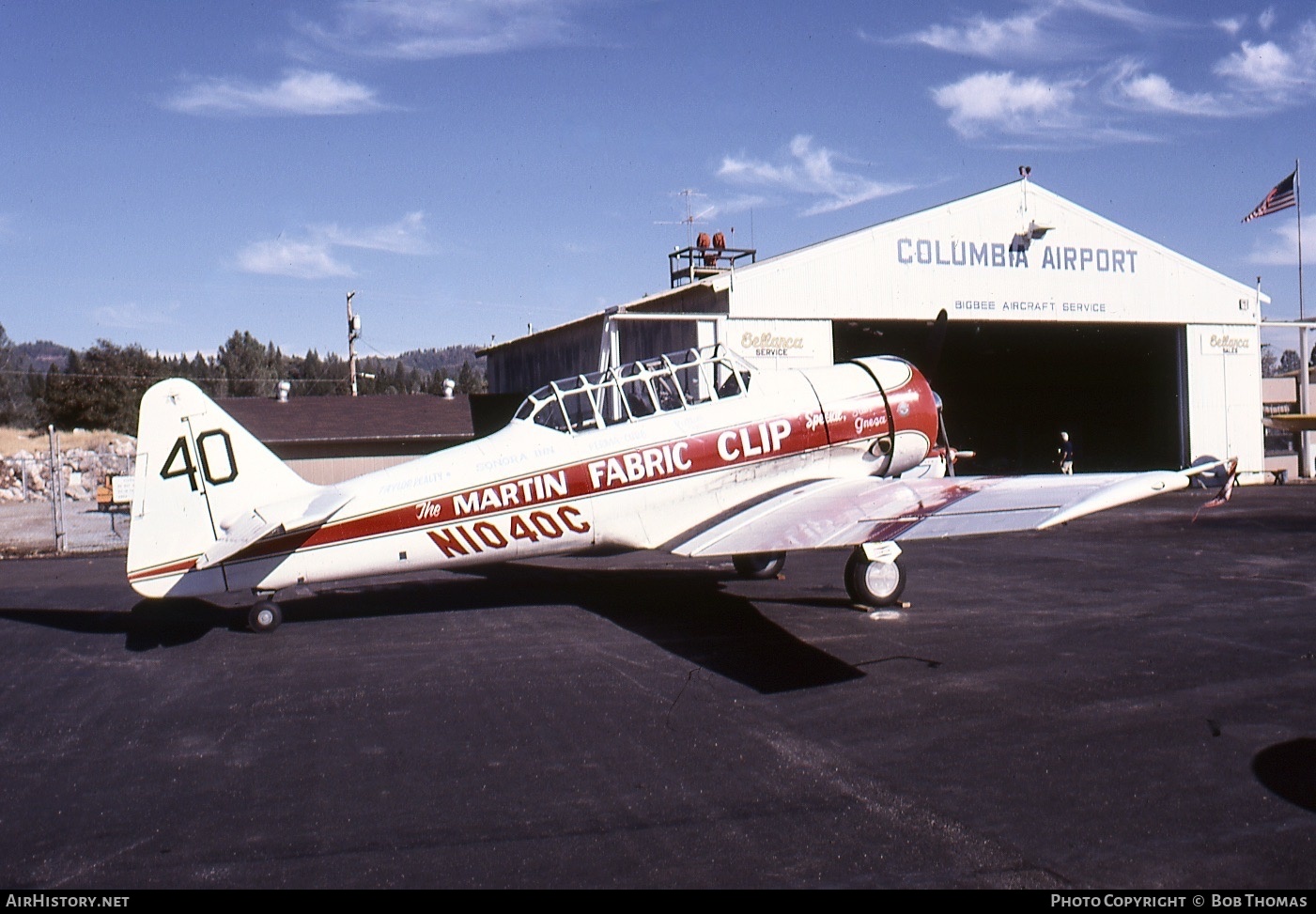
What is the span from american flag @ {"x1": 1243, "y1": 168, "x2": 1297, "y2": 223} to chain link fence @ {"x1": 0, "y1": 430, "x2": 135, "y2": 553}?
31801mm

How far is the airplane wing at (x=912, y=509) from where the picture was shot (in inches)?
302

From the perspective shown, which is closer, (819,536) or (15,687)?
(15,687)

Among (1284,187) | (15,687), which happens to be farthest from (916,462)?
(1284,187)

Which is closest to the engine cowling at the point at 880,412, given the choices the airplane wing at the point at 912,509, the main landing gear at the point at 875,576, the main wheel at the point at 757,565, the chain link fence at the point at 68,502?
the airplane wing at the point at 912,509

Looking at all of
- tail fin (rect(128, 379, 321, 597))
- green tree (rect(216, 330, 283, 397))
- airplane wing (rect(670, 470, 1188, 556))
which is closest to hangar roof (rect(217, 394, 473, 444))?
tail fin (rect(128, 379, 321, 597))

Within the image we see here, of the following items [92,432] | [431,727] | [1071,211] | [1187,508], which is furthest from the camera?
[92,432]

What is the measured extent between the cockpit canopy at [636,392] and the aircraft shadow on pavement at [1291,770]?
6822mm

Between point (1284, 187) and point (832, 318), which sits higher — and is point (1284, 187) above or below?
above

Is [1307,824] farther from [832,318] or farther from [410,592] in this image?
[832,318]

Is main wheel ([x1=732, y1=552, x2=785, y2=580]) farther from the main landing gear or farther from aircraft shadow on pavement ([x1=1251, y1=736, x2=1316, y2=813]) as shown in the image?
aircraft shadow on pavement ([x1=1251, y1=736, x2=1316, y2=813])

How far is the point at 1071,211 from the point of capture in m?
26.8

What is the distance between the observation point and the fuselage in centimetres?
947

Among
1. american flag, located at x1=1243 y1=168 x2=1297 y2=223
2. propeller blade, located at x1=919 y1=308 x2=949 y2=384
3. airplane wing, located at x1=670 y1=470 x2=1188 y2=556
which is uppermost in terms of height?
american flag, located at x1=1243 y1=168 x2=1297 y2=223

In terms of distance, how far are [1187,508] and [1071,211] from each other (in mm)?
9435
